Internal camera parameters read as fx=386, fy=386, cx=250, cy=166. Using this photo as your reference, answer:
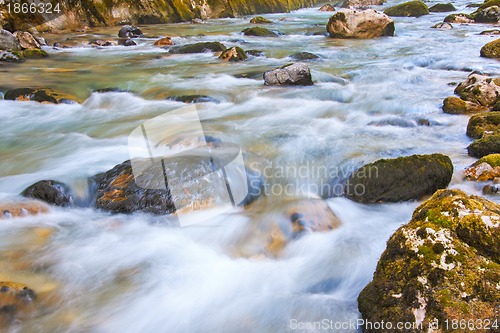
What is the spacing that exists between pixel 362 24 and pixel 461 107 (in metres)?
9.83

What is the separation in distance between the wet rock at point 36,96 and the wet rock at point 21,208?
4.51 metres

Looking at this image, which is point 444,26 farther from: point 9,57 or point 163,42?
point 9,57

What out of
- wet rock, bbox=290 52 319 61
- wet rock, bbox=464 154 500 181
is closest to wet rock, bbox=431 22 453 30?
wet rock, bbox=290 52 319 61

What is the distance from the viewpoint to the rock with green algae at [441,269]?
218 centimetres

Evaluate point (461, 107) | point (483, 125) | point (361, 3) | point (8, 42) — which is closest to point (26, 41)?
point (8, 42)

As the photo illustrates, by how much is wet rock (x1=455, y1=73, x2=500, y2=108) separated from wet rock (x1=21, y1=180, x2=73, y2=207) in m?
7.00

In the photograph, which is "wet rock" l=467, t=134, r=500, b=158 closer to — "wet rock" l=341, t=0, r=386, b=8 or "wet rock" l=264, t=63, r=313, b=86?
"wet rock" l=264, t=63, r=313, b=86

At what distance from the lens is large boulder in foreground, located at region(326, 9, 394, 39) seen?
15477 mm

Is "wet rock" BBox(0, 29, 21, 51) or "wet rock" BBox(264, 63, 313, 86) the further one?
"wet rock" BBox(0, 29, 21, 51)

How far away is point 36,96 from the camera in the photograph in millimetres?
8156

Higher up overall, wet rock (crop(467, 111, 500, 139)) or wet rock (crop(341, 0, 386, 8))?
wet rock (crop(341, 0, 386, 8))

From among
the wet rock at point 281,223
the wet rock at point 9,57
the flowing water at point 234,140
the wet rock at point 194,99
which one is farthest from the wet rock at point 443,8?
the wet rock at point 281,223

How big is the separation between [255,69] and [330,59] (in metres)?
2.78

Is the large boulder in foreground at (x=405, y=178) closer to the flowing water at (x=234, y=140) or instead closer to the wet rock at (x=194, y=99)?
the flowing water at (x=234, y=140)
